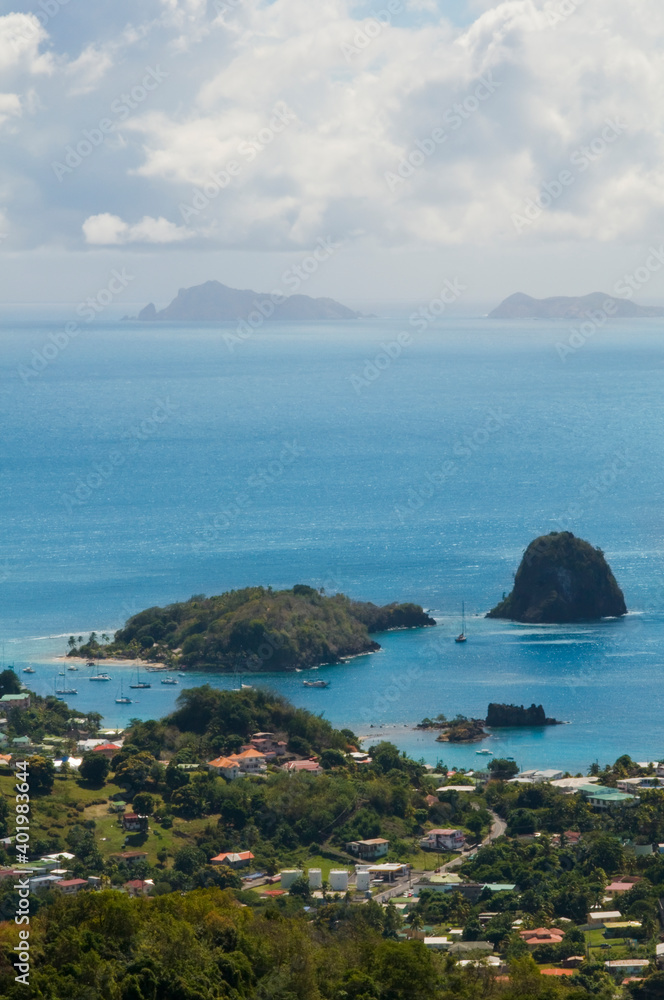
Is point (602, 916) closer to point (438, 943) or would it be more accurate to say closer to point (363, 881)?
point (438, 943)

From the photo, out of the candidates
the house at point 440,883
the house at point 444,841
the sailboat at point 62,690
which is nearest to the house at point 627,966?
the house at point 440,883

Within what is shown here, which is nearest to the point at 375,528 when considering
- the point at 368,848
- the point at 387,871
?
the point at 368,848

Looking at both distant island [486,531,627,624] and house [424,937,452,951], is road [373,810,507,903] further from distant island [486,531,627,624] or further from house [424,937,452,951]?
distant island [486,531,627,624]

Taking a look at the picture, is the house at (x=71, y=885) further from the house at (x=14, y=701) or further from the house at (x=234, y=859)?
the house at (x=14, y=701)

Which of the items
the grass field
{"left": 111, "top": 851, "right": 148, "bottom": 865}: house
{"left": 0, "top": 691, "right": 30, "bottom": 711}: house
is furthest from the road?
Answer: {"left": 0, "top": 691, "right": 30, "bottom": 711}: house

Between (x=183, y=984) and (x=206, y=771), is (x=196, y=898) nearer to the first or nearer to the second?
(x=183, y=984)

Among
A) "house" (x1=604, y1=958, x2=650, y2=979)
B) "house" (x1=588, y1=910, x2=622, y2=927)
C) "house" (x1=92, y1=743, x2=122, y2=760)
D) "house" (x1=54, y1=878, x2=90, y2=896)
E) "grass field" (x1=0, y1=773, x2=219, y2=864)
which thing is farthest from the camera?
"house" (x1=92, y1=743, x2=122, y2=760)
